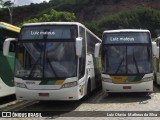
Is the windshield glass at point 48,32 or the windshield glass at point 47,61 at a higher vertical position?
the windshield glass at point 48,32

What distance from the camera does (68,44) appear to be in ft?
48.6

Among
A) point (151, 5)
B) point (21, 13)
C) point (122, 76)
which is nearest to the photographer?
point (122, 76)

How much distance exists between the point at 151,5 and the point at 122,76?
78.7m

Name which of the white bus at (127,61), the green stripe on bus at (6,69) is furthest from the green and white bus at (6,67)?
the white bus at (127,61)

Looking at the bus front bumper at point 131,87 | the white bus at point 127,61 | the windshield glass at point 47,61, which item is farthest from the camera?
the white bus at point 127,61

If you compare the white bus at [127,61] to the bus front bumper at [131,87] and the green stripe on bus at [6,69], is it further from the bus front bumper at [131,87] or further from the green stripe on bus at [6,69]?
the green stripe on bus at [6,69]

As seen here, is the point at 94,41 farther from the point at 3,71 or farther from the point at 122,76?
A: the point at 3,71

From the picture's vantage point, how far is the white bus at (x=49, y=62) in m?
14.4

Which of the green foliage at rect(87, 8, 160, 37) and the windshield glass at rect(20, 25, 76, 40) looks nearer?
the windshield glass at rect(20, 25, 76, 40)

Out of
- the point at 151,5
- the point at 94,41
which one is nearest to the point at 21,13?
the point at 151,5

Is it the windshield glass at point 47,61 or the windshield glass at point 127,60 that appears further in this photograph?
A: the windshield glass at point 127,60

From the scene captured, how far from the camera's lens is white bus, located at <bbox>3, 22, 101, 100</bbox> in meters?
14.4

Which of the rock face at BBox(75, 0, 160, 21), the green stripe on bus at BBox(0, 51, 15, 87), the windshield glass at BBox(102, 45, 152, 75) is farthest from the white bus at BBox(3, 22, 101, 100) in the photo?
the rock face at BBox(75, 0, 160, 21)

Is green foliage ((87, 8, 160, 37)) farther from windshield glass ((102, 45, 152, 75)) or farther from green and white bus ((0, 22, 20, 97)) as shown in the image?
green and white bus ((0, 22, 20, 97))
